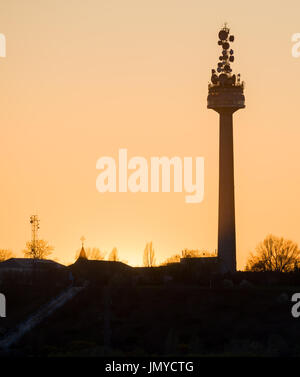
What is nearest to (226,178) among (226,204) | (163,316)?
(226,204)

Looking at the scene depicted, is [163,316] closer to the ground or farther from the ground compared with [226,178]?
closer to the ground

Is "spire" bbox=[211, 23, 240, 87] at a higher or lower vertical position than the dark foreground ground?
higher

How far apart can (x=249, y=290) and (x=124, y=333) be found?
2243 centimetres

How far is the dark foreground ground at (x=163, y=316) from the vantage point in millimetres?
108812

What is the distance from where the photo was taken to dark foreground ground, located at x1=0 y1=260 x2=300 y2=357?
109m

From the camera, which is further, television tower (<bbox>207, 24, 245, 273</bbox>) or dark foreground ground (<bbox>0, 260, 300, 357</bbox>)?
television tower (<bbox>207, 24, 245, 273</bbox>)

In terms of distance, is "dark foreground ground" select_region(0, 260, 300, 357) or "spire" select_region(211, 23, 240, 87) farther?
"spire" select_region(211, 23, 240, 87)

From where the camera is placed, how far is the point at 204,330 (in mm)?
123812

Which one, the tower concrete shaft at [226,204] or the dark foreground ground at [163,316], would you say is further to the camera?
the tower concrete shaft at [226,204]

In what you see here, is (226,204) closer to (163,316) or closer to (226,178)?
(226,178)

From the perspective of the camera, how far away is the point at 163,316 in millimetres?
131125

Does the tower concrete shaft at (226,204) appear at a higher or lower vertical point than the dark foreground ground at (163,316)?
higher

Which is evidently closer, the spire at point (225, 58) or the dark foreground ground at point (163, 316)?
the dark foreground ground at point (163, 316)
